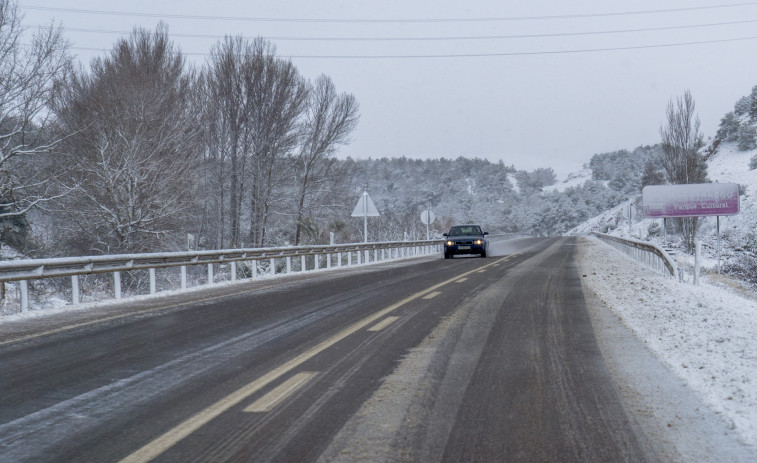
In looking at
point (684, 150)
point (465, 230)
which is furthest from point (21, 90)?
point (684, 150)

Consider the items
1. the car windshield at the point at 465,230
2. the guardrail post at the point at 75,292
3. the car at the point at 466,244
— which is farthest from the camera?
the car windshield at the point at 465,230

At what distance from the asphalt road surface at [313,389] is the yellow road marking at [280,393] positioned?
22 millimetres

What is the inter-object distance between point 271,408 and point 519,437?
1.76 metres

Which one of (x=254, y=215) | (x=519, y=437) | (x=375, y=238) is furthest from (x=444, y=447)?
(x=375, y=238)

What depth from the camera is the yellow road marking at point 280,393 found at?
4.55 m

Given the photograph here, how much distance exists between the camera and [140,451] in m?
3.66

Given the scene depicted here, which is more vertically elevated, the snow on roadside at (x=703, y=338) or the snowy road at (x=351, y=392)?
the snowy road at (x=351, y=392)

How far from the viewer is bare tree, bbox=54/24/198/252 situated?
22.5 metres

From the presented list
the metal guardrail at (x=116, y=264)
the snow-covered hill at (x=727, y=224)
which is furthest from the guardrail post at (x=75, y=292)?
the snow-covered hill at (x=727, y=224)

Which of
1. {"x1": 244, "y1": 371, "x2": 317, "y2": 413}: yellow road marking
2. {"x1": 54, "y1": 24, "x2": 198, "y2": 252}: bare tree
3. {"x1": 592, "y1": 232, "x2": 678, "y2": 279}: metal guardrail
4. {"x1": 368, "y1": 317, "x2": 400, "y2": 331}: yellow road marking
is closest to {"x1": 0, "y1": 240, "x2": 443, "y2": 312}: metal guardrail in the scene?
{"x1": 54, "y1": 24, "x2": 198, "y2": 252}: bare tree

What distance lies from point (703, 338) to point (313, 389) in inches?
193

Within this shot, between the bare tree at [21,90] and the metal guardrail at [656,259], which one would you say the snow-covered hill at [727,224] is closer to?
the metal guardrail at [656,259]

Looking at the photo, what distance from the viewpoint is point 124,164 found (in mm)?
22891

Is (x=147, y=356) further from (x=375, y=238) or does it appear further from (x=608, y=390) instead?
(x=375, y=238)
